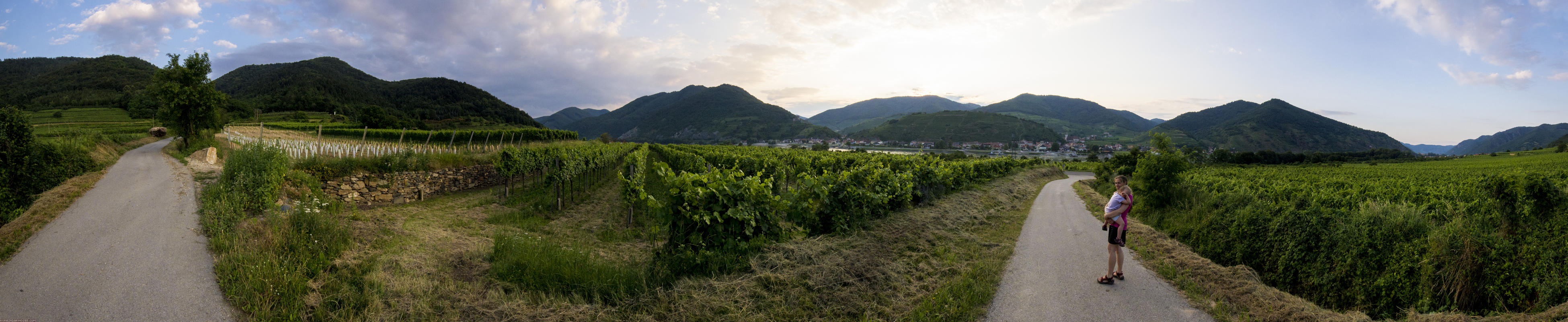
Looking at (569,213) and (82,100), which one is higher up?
(82,100)

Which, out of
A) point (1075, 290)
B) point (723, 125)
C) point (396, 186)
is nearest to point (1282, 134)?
point (723, 125)

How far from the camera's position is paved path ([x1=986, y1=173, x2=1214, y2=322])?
207 inches

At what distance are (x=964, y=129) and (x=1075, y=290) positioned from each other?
137 m

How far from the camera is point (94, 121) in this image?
40.8 meters

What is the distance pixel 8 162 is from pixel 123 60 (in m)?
141

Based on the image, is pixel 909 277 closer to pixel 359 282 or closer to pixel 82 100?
pixel 359 282

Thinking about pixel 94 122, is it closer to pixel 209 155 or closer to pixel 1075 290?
pixel 209 155

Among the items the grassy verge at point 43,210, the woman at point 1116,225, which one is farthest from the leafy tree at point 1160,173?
the grassy verge at point 43,210

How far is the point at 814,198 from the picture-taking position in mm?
9172

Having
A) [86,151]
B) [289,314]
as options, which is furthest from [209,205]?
[86,151]

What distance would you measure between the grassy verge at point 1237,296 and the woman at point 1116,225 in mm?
773

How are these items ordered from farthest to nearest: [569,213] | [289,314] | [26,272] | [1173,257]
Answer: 1. [569,213]
2. [1173,257]
3. [26,272]
4. [289,314]

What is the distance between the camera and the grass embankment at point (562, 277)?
5094 millimetres

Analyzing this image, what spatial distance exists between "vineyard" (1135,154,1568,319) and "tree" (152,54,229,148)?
32.9 metres
